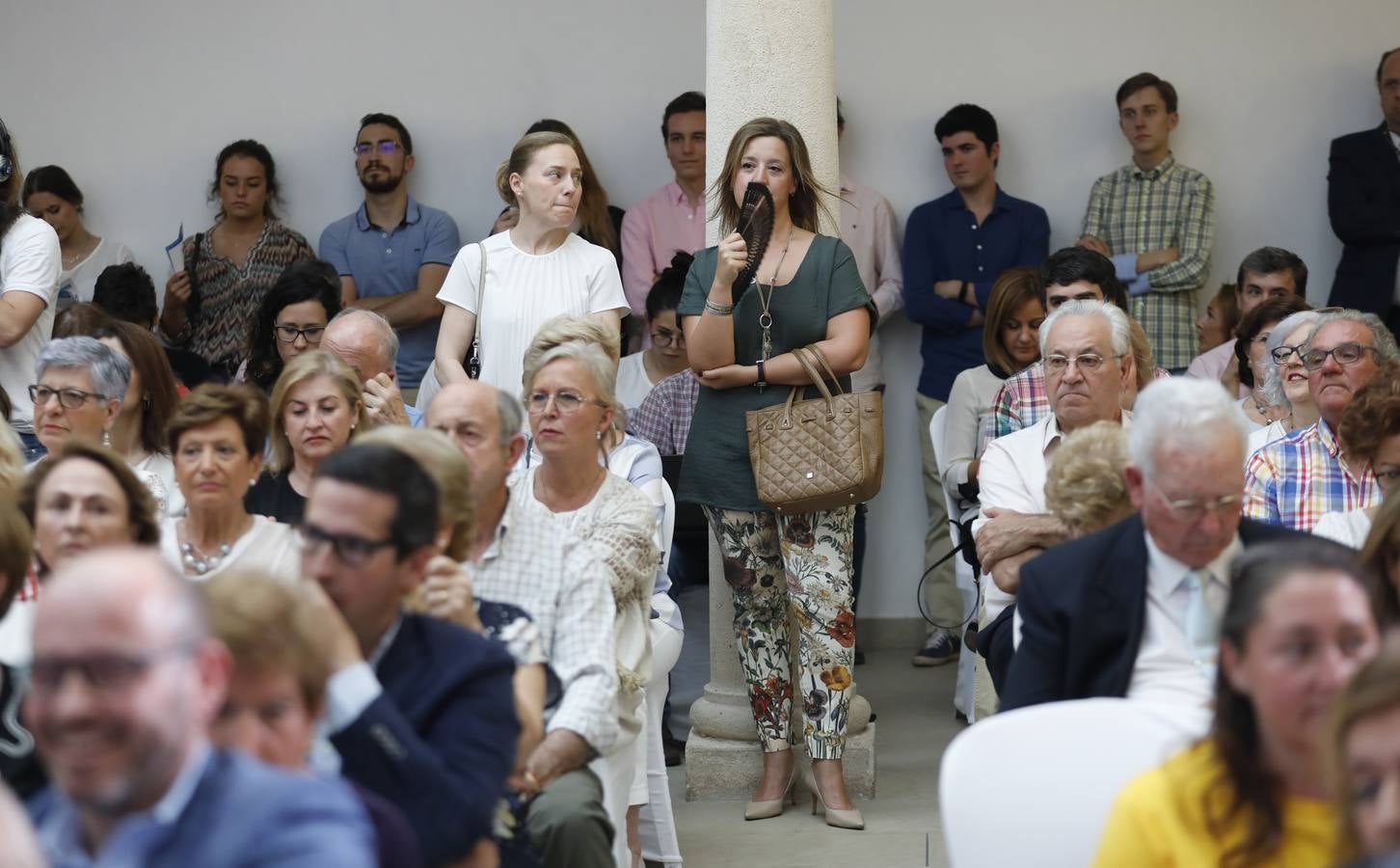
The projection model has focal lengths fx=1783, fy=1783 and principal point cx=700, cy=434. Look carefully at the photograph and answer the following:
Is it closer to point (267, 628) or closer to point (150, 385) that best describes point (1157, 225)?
point (150, 385)

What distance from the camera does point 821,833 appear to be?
192 inches

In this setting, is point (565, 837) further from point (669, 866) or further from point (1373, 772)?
point (1373, 772)

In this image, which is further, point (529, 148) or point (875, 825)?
point (529, 148)

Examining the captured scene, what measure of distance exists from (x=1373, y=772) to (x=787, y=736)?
346 cm

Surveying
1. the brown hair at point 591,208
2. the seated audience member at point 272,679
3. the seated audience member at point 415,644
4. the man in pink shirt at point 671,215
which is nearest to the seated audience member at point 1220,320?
the man in pink shirt at point 671,215

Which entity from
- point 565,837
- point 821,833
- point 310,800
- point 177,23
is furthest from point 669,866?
point 177,23

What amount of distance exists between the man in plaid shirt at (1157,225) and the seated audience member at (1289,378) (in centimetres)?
215

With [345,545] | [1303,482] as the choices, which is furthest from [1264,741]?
[1303,482]

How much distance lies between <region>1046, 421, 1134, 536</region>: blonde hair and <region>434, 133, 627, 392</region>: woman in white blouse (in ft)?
6.23

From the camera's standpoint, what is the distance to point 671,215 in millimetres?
7188

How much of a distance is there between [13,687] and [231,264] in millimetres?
4757

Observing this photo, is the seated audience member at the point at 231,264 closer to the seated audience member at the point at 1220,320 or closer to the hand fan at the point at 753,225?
the hand fan at the point at 753,225

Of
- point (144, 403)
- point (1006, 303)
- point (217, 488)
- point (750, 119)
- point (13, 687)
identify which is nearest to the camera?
point (13, 687)

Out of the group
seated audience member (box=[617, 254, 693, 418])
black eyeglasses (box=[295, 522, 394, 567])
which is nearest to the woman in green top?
seated audience member (box=[617, 254, 693, 418])
